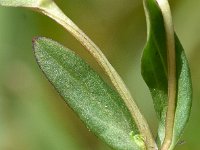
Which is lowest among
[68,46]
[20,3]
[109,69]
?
[109,69]

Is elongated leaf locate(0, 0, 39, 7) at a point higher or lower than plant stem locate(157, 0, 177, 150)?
higher

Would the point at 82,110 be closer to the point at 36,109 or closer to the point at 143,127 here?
the point at 143,127

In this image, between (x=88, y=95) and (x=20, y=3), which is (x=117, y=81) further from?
(x=20, y=3)

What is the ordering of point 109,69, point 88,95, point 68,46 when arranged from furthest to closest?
point 68,46 → point 88,95 → point 109,69

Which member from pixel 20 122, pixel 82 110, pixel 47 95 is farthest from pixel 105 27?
pixel 82 110

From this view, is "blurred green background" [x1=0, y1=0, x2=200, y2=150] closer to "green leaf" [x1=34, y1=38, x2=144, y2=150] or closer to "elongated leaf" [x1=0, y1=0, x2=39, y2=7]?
"green leaf" [x1=34, y1=38, x2=144, y2=150]

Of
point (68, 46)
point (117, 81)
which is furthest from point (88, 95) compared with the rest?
point (68, 46)

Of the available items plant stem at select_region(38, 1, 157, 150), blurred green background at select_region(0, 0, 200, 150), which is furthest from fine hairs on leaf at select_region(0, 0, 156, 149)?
blurred green background at select_region(0, 0, 200, 150)
